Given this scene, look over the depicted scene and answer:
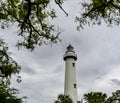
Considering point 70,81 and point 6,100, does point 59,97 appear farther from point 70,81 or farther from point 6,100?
point 6,100

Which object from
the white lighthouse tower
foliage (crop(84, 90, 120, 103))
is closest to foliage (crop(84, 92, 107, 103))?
foliage (crop(84, 90, 120, 103))

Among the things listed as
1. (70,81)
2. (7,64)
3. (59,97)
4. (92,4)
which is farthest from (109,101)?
(92,4)

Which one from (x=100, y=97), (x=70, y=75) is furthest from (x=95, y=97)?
(x=70, y=75)

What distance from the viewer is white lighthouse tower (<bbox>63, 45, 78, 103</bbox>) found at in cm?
6234

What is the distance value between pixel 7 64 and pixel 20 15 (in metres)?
4.22

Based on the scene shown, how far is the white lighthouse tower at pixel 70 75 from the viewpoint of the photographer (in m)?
62.3

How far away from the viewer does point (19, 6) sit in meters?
14.8

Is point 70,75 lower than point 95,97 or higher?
higher

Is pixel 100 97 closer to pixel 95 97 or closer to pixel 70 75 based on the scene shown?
pixel 95 97

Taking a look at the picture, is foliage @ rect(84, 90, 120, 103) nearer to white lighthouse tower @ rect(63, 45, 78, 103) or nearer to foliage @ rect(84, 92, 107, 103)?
foliage @ rect(84, 92, 107, 103)

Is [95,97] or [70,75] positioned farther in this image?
[70,75]

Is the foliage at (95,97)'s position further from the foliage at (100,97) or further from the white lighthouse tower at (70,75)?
the white lighthouse tower at (70,75)

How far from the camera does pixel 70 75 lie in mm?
64250

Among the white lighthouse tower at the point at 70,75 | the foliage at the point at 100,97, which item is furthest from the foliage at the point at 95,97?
the white lighthouse tower at the point at 70,75
